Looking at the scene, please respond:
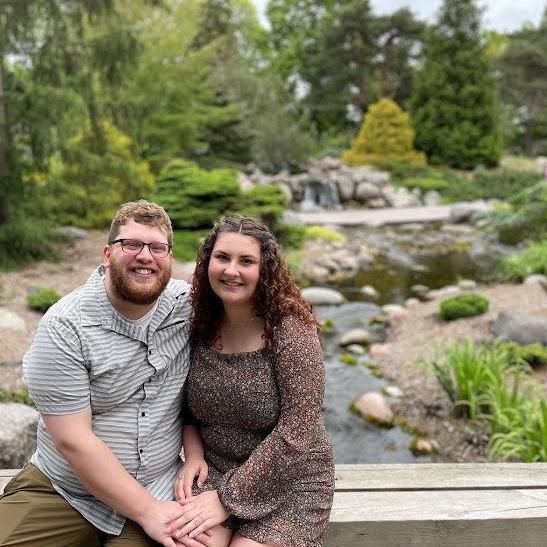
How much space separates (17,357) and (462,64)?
19.6 metres

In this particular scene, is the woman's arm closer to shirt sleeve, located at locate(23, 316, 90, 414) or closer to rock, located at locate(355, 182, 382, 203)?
shirt sleeve, located at locate(23, 316, 90, 414)

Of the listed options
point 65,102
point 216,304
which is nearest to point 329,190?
point 65,102

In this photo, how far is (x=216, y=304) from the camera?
171 cm

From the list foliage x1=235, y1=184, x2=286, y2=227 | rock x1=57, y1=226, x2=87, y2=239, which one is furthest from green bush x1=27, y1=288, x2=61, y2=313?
foliage x1=235, y1=184, x2=286, y2=227

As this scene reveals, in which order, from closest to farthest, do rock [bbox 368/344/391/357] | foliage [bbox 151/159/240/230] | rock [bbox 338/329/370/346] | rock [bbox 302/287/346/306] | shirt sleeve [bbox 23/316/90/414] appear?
1. shirt sleeve [bbox 23/316/90/414]
2. rock [bbox 368/344/391/357]
3. rock [bbox 338/329/370/346]
4. rock [bbox 302/287/346/306]
5. foliage [bbox 151/159/240/230]

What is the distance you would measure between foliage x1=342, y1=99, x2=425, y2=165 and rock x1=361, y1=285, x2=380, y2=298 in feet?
40.3

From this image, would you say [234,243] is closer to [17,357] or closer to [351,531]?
[351,531]

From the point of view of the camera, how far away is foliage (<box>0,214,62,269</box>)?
8.38 m

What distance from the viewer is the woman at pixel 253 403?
5.13 feet

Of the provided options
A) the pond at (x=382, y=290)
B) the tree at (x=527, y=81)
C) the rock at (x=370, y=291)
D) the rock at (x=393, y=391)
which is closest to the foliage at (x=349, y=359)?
the pond at (x=382, y=290)

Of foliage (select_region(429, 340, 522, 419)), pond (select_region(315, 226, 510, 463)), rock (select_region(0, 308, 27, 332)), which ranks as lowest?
pond (select_region(315, 226, 510, 463))

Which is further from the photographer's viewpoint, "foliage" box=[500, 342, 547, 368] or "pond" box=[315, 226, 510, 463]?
"foliage" box=[500, 342, 547, 368]

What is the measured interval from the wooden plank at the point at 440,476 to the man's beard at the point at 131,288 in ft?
2.85

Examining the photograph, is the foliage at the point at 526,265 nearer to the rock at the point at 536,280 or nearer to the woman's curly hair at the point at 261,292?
the rock at the point at 536,280
